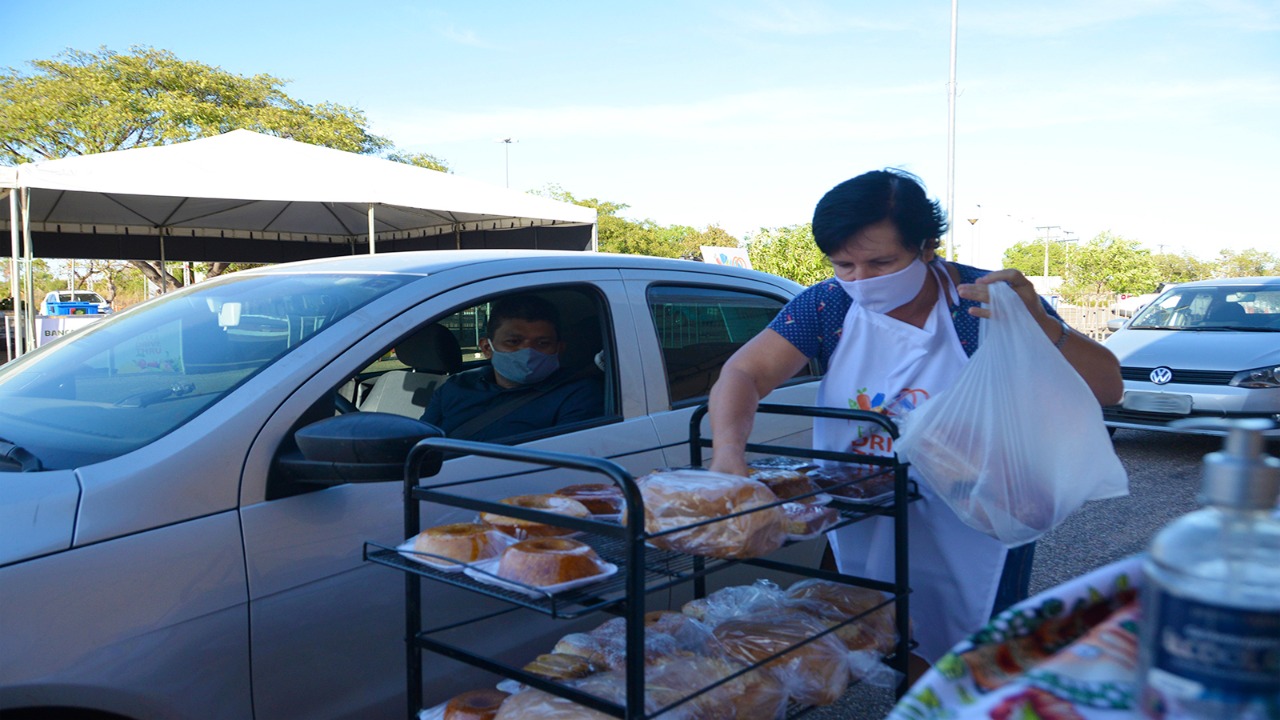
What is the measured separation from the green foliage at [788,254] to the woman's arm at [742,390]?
1001 inches

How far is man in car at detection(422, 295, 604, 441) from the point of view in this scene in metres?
2.83

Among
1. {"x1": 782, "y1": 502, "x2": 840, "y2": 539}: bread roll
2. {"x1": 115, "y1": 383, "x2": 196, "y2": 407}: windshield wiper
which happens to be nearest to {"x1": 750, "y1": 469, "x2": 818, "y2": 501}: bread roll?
{"x1": 782, "y1": 502, "x2": 840, "y2": 539}: bread roll

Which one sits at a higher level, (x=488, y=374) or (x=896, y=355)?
(x=896, y=355)

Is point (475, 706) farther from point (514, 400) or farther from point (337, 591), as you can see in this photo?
point (514, 400)

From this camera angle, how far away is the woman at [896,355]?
6.98ft

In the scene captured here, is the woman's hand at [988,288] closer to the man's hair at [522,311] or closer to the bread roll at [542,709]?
the bread roll at [542,709]

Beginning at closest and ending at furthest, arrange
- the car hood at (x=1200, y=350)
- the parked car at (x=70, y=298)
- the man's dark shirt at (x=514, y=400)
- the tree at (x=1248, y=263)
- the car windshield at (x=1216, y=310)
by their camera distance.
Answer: the man's dark shirt at (x=514, y=400) → the car hood at (x=1200, y=350) → the car windshield at (x=1216, y=310) → the parked car at (x=70, y=298) → the tree at (x=1248, y=263)

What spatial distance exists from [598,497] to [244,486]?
30.4 inches

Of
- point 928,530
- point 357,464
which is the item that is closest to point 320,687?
point 357,464

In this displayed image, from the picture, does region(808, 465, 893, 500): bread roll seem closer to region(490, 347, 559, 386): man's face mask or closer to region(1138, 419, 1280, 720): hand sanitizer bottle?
region(490, 347, 559, 386): man's face mask

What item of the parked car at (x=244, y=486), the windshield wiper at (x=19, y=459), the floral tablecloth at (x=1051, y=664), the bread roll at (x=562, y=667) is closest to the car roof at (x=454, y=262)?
the parked car at (x=244, y=486)

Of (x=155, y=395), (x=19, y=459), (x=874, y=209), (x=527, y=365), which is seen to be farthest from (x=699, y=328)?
(x=19, y=459)

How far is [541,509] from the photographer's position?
5.76 feet

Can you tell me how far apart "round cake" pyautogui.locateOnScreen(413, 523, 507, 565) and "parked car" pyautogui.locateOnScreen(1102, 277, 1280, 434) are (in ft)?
24.0
